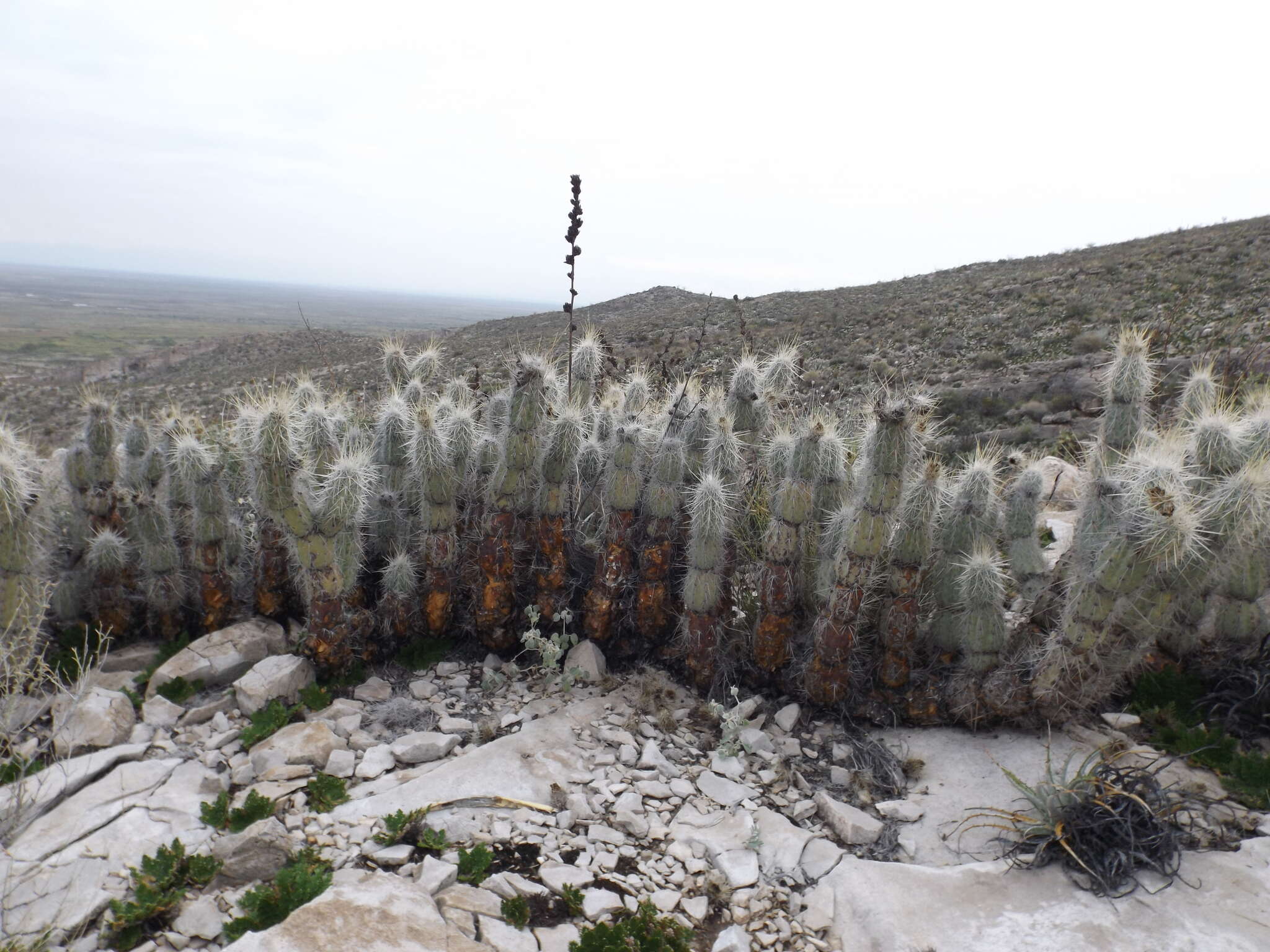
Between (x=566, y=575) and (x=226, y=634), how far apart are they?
2.32 m

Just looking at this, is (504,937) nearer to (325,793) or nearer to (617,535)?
(325,793)

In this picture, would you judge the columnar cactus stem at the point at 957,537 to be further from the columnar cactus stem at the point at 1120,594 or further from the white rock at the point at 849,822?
the white rock at the point at 849,822

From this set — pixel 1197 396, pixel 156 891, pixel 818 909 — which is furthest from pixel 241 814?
pixel 1197 396

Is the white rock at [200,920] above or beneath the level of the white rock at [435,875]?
beneath

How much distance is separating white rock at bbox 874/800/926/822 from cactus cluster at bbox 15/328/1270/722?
29.1 inches

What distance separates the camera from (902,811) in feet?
11.4

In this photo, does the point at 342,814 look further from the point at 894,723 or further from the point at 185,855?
the point at 894,723

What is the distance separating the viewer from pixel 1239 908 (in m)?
2.70

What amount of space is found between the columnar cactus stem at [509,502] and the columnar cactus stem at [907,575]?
2315 millimetres

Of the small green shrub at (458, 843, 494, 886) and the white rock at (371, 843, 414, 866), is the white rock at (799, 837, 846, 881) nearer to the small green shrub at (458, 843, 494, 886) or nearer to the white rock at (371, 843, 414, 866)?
the small green shrub at (458, 843, 494, 886)

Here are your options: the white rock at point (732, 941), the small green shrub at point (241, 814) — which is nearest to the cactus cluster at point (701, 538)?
the small green shrub at point (241, 814)

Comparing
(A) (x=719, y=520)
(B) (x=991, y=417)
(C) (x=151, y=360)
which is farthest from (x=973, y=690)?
(C) (x=151, y=360)

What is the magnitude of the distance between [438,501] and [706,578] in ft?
6.07

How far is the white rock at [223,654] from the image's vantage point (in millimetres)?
4469
